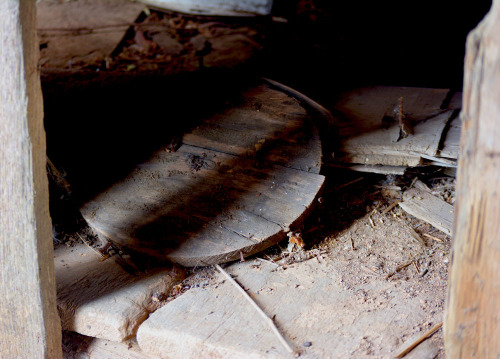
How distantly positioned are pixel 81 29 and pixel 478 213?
2921 millimetres

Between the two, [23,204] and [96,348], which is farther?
[96,348]

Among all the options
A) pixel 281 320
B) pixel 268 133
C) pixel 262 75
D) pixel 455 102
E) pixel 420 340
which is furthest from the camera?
pixel 262 75

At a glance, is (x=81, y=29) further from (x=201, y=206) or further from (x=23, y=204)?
(x=23, y=204)

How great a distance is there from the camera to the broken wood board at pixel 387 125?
2.02 meters

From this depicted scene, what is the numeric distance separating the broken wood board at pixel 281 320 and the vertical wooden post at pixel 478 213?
290 millimetres

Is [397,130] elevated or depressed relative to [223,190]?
elevated

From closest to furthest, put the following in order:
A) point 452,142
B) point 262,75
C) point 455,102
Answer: point 452,142, point 455,102, point 262,75

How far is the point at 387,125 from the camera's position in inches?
86.0

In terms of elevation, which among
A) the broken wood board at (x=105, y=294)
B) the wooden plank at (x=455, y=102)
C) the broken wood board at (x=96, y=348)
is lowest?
the broken wood board at (x=96, y=348)

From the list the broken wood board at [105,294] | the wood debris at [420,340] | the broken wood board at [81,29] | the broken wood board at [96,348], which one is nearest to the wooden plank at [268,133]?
the broken wood board at [105,294]

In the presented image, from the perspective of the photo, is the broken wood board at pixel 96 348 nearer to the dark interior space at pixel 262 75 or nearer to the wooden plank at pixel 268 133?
the dark interior space at pixel 262 75

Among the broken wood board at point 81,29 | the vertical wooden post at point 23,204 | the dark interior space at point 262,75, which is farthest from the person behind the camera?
the broken wood board at point 81,29

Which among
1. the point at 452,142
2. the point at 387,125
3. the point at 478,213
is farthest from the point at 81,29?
the point at 478,213

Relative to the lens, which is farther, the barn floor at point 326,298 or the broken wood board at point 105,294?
the broken wood board at point 105,294
